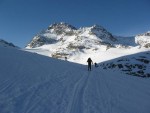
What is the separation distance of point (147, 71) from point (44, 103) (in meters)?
115

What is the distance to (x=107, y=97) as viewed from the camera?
53.1 ft

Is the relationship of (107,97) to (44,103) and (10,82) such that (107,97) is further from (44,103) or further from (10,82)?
(10,82)

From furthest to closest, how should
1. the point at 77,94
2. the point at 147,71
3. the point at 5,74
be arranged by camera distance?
the point at 147,71 < the point at 5,74 < the point at 77,94

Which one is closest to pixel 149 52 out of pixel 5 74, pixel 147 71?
pixel 147 71

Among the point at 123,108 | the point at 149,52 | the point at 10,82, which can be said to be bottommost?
the point at 123,108

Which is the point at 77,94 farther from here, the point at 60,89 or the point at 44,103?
the point at 44,103

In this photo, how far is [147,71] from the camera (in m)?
122

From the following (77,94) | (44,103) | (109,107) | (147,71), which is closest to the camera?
(44,103)

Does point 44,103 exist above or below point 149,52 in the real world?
below

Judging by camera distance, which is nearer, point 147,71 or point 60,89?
point 60,89

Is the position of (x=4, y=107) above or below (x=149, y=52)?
below

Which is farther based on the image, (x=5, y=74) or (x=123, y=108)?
(x=5, y=74)

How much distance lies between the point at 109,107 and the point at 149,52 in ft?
525

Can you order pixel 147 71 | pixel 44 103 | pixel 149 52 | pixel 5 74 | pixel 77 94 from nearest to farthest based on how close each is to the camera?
1. pixel 44 103
2. pixel 77 94
3. pixel 5 74
4. pixel 147 71
5. pixel 149 52
